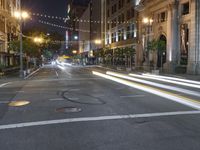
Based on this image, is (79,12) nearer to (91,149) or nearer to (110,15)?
(110,15)

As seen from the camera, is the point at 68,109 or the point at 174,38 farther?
the point at 174,38

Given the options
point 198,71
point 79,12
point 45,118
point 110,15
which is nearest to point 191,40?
point 198,71

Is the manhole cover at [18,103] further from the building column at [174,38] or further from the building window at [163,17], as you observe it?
the building window at [163,17]

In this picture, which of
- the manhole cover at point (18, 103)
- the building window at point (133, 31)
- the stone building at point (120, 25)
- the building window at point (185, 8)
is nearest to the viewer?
the manhole cover at point (18, 103)

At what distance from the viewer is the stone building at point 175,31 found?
3528 cm

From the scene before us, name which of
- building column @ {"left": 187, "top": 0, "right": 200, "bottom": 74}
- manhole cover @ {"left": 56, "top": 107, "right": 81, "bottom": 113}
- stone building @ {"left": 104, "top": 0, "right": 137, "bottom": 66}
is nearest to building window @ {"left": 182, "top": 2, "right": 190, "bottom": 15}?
building column @ {"left": 187, "top": 0, "right": 200, "bottom": 74}

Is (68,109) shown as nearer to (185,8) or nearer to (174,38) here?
(185,8)

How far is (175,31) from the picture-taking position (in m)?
40.3

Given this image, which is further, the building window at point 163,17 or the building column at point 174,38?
the building window at point 163,17

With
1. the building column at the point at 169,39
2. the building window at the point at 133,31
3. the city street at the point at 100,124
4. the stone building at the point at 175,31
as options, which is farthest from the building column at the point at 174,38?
the city street at the point at 100,124

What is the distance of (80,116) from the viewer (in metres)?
9.73

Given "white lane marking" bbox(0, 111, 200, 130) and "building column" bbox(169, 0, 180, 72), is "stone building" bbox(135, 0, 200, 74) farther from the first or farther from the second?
"white lane marking" bbox(0, 111, 200, 130)

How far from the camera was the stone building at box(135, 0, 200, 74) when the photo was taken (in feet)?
116

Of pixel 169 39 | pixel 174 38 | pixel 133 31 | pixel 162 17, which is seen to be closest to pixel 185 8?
pixel 174 38
